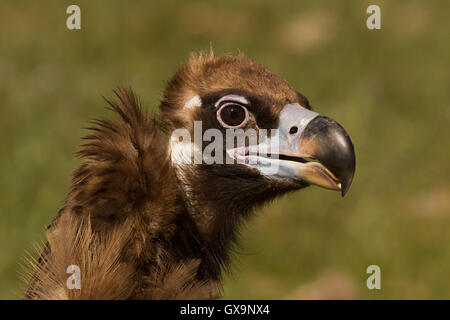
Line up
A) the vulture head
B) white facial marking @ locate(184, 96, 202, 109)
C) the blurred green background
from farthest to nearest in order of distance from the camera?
the blurred green background → white facial marking @ locate(184, 96, 202, 109) → the vulture head

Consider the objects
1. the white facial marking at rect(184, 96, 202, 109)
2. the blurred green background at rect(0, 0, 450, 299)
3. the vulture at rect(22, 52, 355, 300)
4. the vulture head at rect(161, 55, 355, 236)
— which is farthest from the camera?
the blurred green background at rect(0, 0, 450, 299)

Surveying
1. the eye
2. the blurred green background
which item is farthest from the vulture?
the blurred green background

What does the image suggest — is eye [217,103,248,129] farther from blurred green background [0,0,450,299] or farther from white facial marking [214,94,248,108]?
blurred green background [0,0,450,299]

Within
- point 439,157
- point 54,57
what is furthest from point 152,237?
point 54,57

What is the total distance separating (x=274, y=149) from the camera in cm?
391

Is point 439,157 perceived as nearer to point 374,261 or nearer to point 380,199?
point 380,199

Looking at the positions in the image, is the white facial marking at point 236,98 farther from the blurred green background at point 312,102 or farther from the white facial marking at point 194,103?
the blurred green background at point 312,102

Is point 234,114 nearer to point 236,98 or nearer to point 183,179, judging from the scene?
point 236,98

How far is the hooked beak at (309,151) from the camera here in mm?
3705

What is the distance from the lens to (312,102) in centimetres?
965

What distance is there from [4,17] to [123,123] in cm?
805

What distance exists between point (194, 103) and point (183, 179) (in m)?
0.41

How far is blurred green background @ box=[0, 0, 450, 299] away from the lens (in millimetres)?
7277

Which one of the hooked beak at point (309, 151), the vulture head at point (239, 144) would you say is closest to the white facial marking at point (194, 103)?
the vulture head at point (239, 144)
